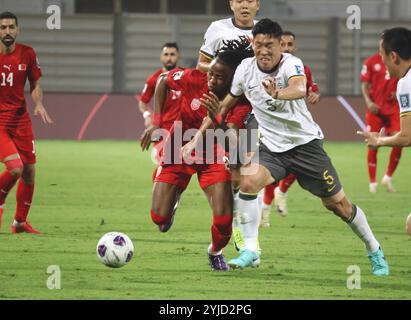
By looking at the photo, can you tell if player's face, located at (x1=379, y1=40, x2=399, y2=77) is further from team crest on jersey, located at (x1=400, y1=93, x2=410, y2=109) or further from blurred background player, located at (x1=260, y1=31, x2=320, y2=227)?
blurred background player, located at (x1=260, y1=31, x2=320, y2=227)

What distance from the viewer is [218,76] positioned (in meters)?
8.44

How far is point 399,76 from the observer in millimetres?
7707

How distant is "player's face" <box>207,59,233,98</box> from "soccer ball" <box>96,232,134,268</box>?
1.46m

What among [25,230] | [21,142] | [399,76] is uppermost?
[399,76]

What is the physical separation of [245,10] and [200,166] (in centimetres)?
144

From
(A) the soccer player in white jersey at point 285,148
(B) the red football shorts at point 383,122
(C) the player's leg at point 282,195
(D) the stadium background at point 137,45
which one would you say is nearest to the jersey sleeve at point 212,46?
(A) the soccer player in white jersey at point 285,148

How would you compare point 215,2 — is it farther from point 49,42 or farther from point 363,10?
point 49,42

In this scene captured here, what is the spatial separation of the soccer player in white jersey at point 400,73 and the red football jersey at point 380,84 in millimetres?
8048

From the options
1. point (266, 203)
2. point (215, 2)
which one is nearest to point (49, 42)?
point (215, 2)

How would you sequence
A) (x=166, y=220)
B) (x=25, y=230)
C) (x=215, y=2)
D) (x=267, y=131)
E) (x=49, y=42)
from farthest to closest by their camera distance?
(x=215, y=2) < (x=49, y=42) < (x=25, y=230) < (x=166, y=220) < (x=267, y=131)

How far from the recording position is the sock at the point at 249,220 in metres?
8.32

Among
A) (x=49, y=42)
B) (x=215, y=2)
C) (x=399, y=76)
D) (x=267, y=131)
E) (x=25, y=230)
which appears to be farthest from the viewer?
(x=215, y=2)

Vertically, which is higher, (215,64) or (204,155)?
(215,64)
